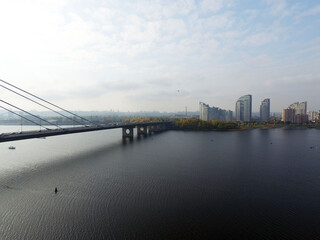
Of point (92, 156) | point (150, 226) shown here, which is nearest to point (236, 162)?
point (150, 226)

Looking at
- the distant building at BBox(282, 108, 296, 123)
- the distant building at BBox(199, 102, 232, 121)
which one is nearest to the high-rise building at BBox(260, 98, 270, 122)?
the distant building at BBox(282, 108, 296, 123)

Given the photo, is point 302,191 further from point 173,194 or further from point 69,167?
point 69,167

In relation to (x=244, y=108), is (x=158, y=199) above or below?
below

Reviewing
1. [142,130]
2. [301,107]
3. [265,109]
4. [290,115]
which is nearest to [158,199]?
[142,130]

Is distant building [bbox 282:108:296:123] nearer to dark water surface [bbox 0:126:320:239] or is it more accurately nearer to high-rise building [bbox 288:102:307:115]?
high-rise building [bbox 288:102:307:115]

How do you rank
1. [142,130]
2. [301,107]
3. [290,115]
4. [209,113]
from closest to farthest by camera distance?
1. [142,130]
2. [290,115]
3. [209,113]
4. [301,107]

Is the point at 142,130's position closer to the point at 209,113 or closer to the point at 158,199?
the point at 158,199
